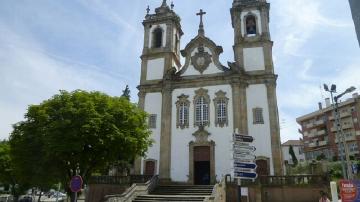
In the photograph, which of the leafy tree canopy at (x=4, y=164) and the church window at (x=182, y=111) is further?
the leafy tree canopy at (x=4, y=164)

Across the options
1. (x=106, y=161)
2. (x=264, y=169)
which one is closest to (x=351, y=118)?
(x=264, y=169)

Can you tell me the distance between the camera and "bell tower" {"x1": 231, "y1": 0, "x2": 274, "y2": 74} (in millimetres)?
25750

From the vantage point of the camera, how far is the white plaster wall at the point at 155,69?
2794cm

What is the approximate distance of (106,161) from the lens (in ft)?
64.0

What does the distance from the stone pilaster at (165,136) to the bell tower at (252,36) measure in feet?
20.4

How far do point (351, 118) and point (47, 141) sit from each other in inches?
1812

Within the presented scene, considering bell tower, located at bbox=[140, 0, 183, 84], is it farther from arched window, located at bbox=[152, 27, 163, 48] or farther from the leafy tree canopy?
the leafy tree canopy

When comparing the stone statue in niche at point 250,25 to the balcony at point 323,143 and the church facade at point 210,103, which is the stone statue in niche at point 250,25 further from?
the balcony at point 323,143

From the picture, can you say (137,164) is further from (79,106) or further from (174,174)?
(79,106)

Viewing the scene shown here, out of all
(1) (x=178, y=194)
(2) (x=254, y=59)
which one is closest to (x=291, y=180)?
(1) (x=178, y=194)

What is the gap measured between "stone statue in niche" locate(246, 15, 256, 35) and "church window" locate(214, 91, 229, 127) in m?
6.60

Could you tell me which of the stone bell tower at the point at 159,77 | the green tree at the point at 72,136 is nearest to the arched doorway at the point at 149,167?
the stone bell tower at the point at 159,77

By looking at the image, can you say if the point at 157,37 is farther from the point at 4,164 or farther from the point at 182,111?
the point at 4,164

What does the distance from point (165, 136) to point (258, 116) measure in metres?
7.03
